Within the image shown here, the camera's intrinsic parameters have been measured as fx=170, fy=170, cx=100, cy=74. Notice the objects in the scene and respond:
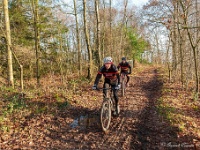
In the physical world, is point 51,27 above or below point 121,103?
above

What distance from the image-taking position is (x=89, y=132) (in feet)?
18.5

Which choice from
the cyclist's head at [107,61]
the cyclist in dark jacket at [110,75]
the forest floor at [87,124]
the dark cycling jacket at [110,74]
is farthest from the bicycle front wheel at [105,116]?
the cyclist's head at [107,61]

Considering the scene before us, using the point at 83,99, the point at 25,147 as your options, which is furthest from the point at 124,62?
the point at 25,147

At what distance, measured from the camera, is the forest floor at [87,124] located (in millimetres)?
4918

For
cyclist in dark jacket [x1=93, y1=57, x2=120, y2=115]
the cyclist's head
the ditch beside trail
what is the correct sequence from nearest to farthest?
the ditch beside trail, the cyclist's head, cyclist in dark jacket [x1=93, y1=57, x2=120, y2=115]

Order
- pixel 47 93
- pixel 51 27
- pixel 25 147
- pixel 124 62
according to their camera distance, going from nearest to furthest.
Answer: pixel 25 147 < pixel 47 93 < pixel 124 62 < pixel 51 27

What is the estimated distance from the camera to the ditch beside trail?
4.88 metres

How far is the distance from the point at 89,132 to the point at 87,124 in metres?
0.64

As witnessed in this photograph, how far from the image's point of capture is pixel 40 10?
13.3 m

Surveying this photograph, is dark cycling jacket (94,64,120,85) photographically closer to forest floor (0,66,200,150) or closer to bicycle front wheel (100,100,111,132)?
bicycle front wheel (100,100,111,132)

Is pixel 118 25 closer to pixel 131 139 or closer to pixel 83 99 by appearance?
pixel 83 99

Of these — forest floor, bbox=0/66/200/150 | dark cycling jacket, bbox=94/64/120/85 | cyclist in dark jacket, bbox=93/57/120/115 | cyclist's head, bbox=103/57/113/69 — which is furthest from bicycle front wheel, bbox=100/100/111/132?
cyclist's head, bbox=103/57/113/69

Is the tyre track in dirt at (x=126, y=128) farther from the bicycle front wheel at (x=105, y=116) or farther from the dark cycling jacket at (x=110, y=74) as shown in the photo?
the dark cycling jacket at (x=110, y=74)

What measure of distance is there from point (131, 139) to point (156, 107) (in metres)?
3.32
